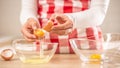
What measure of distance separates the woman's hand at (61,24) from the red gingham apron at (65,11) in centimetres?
25

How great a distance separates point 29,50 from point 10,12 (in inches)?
50.7

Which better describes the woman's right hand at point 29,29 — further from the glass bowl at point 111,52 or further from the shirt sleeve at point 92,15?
the glass bowl at point 111,52

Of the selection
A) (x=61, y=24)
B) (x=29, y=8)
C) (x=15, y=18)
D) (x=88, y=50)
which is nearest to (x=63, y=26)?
(x=61, y=24)

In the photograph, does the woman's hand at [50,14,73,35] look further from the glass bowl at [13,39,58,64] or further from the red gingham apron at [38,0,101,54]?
the red gingham apron at [38,0,101,54]

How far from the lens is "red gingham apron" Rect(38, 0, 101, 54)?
128cm

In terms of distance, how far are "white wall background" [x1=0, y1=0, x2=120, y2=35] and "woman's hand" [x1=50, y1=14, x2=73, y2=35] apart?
1213 mm

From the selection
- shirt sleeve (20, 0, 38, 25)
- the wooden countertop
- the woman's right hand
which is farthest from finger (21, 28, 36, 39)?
shirt sleeve (20, 0, 38, 25)

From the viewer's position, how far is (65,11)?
53.2 inches

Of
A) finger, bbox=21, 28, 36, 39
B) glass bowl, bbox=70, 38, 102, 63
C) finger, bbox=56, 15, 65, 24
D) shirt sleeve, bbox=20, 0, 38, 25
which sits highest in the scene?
shirt sleeve, bbox=20, 0, 38, 25

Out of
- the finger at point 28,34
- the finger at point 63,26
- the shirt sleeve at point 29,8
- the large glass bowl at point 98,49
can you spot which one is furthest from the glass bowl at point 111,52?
the shirt sleeve at point 29,8

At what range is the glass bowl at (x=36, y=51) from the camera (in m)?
0.95

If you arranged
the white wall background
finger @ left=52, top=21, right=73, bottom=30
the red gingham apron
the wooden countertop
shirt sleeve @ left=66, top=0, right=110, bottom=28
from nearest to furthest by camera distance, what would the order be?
the wooden countertop, finger @ left=52, top=21, right=73, bottom=30, shirt sleeve @ left=66, top=0, right=110, bottom=28, the red gingham apron, the white wall background

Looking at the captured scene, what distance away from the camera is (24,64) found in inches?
35.3

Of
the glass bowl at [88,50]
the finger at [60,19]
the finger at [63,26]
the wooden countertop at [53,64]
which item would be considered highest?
the finger at [60,19]
